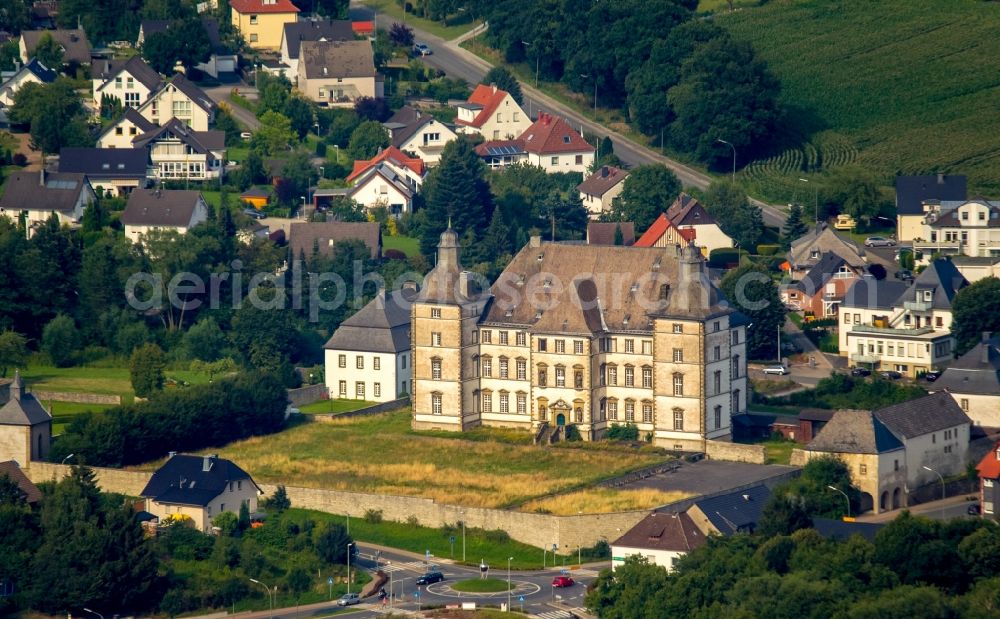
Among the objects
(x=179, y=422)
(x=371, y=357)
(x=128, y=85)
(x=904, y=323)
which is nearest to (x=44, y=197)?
(x=128, y=85)

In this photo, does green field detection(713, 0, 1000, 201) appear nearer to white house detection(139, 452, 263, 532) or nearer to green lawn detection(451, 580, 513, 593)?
white house detection(139, 452, 263, 532)

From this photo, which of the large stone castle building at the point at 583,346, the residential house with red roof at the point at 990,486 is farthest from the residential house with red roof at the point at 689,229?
the residential house with red roof at the point at 990,486

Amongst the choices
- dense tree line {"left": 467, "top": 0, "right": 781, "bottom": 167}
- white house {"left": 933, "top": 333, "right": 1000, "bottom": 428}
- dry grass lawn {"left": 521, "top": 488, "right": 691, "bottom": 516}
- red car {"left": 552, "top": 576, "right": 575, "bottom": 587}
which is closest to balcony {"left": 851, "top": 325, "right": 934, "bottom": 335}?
white house {"left": 933, "top": 333, "right": 1000, "bottom": 428}

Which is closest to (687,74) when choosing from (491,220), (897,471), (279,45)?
(491,220)

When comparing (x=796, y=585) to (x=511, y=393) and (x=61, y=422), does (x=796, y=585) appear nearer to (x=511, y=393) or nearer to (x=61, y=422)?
(x=511, y=393)

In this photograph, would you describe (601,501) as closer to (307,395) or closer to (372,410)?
(372,410)

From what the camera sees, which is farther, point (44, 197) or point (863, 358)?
point (44, 197)
